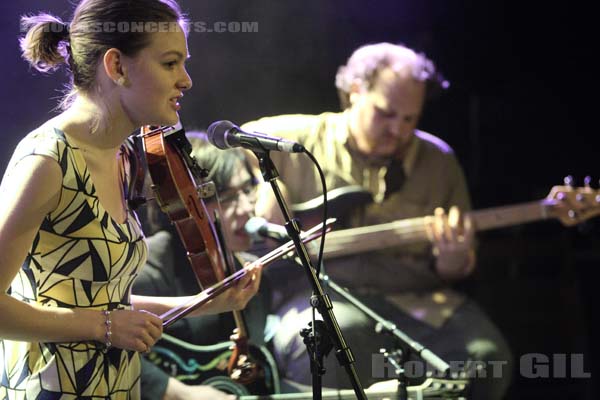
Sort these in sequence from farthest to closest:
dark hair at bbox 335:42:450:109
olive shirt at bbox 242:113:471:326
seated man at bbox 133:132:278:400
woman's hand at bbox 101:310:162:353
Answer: dark hair at bbox 335:42:450:109 < olive shirt at bbox 242:113:471:326 < seated man at bbox 133:132:278:400 < woman's hand at bbox 101:310:162:353

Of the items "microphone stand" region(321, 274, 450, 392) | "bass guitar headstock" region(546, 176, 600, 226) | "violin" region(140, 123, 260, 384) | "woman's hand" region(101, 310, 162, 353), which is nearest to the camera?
"woman's hand" region(101, 310, 162, 353)

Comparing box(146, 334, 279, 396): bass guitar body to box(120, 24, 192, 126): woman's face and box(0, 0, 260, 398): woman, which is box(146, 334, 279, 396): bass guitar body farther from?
box(120, 24, 192, 126): woman's face

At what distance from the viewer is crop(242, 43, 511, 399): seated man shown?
2.70 m

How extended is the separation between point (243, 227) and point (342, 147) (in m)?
0.50

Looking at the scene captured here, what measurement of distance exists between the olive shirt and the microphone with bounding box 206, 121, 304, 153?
1000 millimetres

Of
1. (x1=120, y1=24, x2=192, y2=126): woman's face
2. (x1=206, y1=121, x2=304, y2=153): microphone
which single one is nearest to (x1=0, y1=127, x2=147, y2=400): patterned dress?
(x1=120, y1=24, x2=192, y2=126): woman's face

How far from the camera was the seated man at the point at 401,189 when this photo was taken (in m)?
2.70

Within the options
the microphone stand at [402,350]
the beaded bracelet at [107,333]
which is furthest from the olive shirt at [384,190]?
the beaded bracelet at [107,333]

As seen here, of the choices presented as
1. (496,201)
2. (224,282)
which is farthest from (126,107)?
(496,201)

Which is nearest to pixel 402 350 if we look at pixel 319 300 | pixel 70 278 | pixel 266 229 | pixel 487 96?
pixel 266 229

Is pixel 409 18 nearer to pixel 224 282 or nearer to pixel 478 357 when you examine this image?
pixel 478 357

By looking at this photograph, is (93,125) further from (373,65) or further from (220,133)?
(373,65)

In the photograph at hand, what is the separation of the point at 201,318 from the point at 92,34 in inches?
44.0

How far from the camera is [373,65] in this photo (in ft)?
9.06
